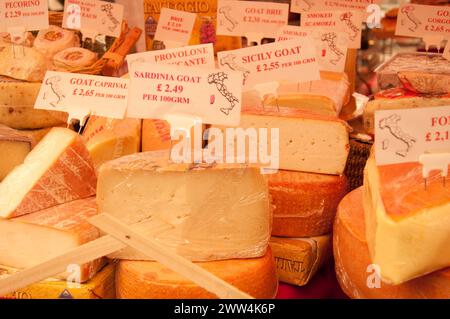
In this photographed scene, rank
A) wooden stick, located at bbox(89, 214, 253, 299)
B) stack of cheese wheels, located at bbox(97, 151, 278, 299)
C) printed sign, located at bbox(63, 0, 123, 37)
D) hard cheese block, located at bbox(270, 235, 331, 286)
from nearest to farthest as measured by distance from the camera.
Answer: wooden stick, located at bbox(89, 214, 253, 299) < stack of cheese wheels, located at bbox(97, 151, 278, 299) < hard cheese block, located at bbox(270, 235, 331, 286) < printed sign, located at bbox(63, 0, 123, 37)

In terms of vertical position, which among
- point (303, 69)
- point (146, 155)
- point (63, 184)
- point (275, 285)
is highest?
point (303, 69)

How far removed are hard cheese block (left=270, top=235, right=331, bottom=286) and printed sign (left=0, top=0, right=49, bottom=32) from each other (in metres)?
1.16

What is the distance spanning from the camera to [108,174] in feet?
4.02

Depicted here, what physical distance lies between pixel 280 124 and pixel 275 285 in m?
0.48

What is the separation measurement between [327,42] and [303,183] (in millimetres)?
714

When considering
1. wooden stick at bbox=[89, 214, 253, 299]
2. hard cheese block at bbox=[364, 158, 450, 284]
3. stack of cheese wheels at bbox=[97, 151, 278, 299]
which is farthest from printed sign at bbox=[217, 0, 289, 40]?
wooden stick at bbox=[89, 214, 253, 299]

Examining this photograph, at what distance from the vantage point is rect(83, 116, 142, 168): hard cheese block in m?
1.67

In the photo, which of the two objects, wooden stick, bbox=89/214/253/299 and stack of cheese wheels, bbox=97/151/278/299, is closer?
wooden stick, bbox=89/214/253/299

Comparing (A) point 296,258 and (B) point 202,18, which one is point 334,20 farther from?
(A) point 296,258

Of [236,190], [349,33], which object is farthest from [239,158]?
[349,33]

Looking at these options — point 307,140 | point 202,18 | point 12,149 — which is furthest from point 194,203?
point 202,18

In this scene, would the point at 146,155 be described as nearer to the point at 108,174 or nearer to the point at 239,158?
the point at 108,174

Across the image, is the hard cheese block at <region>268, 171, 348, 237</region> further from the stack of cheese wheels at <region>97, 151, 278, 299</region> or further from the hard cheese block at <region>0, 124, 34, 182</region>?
the hard cheese block at <region>0, 124, 34, 182</region>

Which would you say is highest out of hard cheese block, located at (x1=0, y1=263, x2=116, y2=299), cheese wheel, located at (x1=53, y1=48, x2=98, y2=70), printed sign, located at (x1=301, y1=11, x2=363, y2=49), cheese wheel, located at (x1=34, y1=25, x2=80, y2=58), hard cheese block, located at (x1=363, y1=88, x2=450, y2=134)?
printed sign, located at (x1=301, y1=11, x2=363, y2=49)
